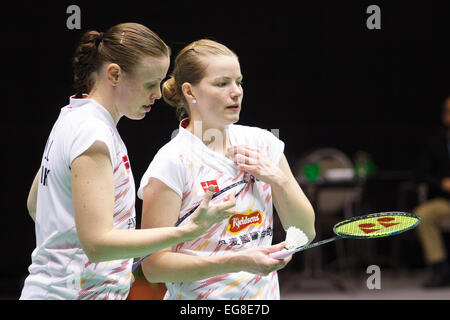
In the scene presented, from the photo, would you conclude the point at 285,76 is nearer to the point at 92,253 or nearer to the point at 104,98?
the point at 104,98

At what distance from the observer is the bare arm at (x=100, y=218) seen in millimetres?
1645

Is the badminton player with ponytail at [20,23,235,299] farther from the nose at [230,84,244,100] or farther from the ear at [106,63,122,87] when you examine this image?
the nose at [230,84,244,100]

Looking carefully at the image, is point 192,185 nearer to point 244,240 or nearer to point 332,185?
point 244,240

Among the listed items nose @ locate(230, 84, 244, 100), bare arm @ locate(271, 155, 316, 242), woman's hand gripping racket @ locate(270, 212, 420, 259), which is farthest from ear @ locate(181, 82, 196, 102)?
woman's hand gripping racket @ locate(270, 212, 420, 259)

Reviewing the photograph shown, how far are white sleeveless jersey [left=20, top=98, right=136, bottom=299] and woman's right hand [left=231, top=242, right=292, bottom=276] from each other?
310mm

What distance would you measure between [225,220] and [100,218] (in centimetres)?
49

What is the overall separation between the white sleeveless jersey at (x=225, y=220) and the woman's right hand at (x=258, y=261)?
131 mm

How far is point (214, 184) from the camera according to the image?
2.04 metres

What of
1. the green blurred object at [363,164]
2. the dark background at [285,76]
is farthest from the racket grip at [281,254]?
the green blurred object at [363,164]

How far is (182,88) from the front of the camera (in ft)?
6.97

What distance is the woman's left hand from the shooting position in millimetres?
2008

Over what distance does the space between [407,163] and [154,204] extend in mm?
5352

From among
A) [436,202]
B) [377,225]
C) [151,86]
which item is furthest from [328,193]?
[151,86]
